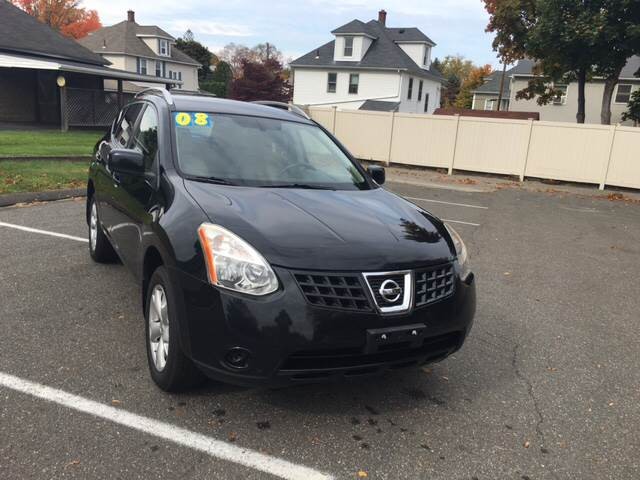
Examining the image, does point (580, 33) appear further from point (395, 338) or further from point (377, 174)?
point (395, 338)

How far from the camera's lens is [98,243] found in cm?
550

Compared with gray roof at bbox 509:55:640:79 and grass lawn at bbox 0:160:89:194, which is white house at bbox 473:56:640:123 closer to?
gray roof at bbox 509:55:640:79

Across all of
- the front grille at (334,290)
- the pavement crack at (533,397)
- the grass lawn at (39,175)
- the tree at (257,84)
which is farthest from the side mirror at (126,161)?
the tree at (257,84)

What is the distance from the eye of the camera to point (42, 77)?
26172mm

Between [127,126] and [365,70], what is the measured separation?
38.6 m

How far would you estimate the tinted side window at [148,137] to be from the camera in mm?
3807

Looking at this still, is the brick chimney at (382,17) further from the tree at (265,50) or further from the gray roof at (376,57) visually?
the tree at (265,50)

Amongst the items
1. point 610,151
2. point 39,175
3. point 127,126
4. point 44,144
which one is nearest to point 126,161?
point 127,126

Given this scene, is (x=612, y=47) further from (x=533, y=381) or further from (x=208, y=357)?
(x=208, y=357)

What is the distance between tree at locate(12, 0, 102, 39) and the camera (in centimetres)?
6112

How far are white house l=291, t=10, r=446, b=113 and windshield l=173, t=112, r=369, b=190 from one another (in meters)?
36.4

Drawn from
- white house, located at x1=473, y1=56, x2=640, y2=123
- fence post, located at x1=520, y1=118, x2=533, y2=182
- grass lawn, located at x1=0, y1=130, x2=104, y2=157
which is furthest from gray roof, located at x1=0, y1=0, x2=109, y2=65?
white house, located at x1=473, y1=56, x2=640, y2=123

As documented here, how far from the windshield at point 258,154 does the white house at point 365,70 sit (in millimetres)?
36378

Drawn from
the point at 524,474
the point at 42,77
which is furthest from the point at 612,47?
the point at 42,77
